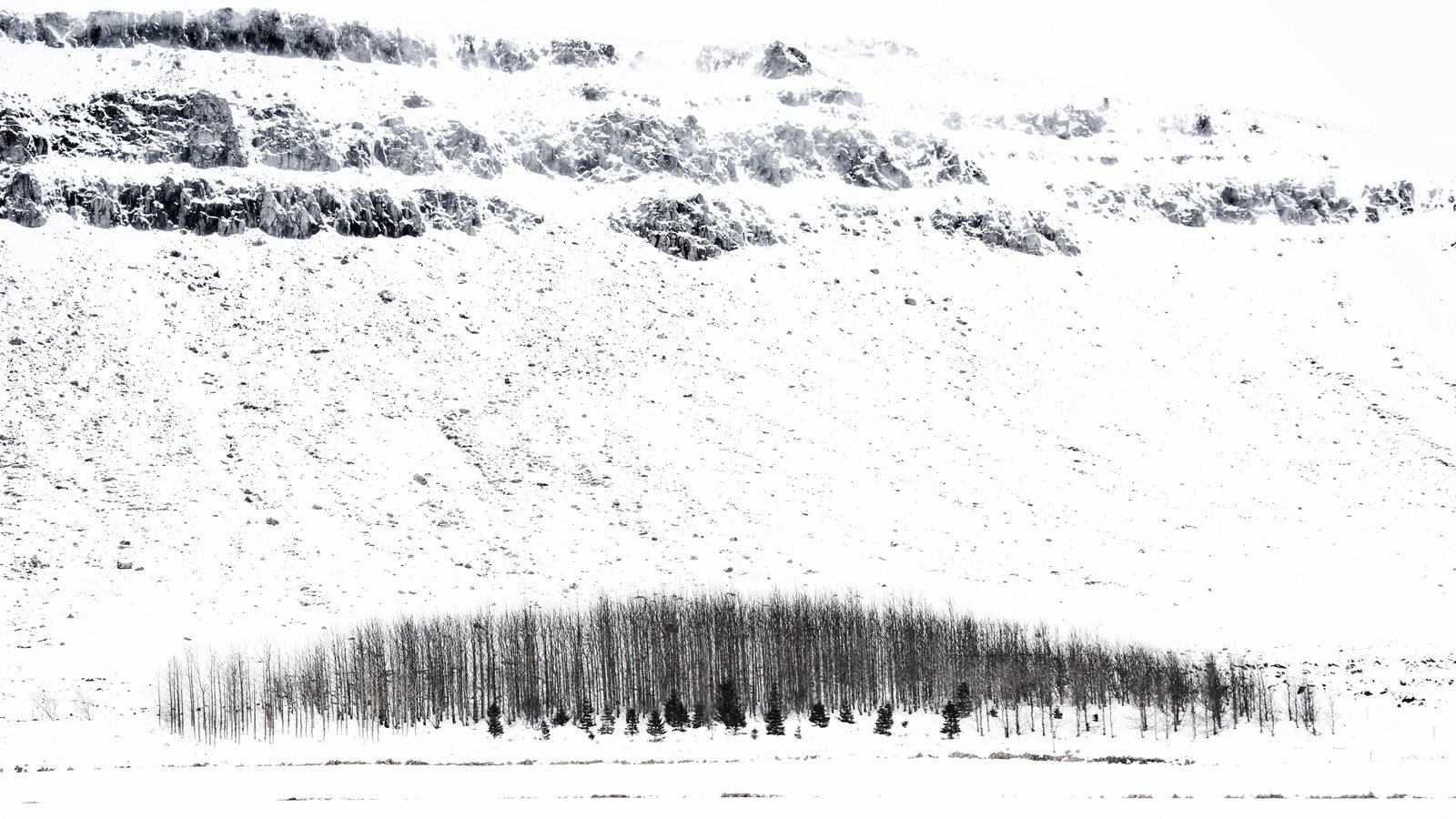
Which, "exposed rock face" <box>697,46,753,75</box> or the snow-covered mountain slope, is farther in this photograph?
"exposed rock face" <box>697,46,753,75</box>

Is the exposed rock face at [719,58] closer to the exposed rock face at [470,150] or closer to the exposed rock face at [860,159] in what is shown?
the exposed rock face at [860,159]

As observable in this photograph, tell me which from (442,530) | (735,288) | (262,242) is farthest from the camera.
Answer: (735,288)

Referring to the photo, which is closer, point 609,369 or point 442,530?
point 442,530

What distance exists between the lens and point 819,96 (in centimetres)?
12156

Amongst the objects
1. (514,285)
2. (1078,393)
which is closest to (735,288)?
(514,285)

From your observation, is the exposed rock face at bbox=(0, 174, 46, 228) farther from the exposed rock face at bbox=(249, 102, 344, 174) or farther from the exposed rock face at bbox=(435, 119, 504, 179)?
the exposed rock face at bbox=(435, 119, 504, 179)

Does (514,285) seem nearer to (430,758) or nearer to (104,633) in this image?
(104,633)

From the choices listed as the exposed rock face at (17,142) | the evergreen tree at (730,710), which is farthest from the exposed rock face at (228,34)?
the evergreen tree at (730,710)

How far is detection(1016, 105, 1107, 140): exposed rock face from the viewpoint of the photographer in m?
129

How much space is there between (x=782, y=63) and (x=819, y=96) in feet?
28.2

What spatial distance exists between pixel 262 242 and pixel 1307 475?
8051 centimetres

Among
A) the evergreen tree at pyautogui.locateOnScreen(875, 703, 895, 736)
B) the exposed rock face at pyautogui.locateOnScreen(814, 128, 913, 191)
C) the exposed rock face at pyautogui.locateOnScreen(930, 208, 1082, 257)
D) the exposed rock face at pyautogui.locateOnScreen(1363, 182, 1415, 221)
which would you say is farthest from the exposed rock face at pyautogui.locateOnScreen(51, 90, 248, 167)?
the exposed rock face at pyautogui.locateOnScreen(1363, 182, 1415, 221)

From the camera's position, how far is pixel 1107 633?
58062 millimetres

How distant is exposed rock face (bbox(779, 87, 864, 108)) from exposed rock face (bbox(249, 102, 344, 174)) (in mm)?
49378
